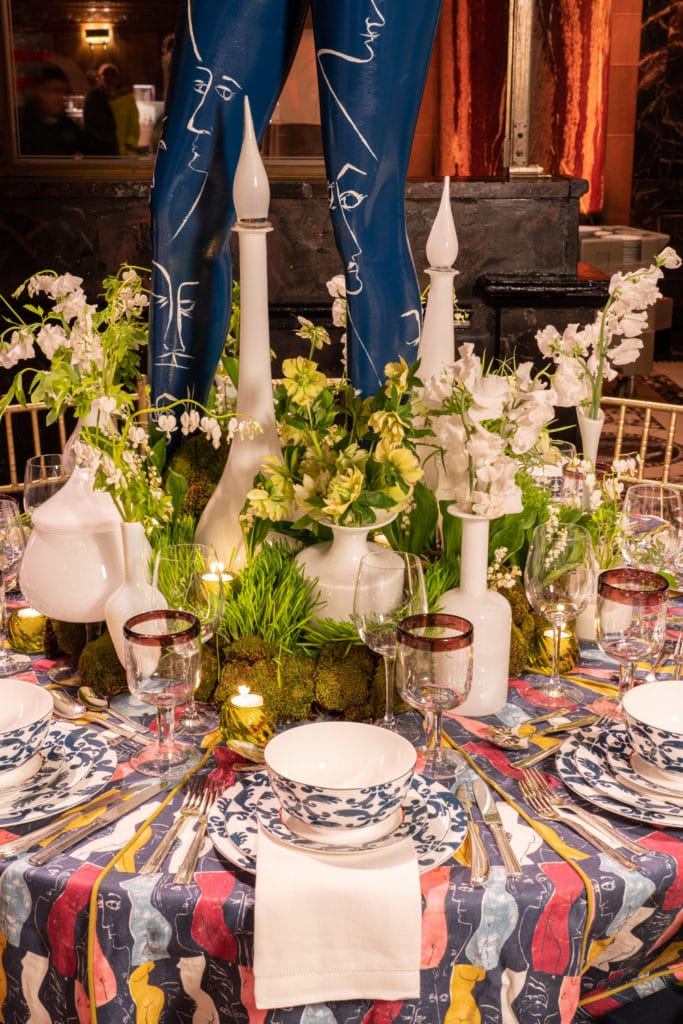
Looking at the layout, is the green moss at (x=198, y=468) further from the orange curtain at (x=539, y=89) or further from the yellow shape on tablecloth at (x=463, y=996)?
the orange curtain at (x=539, y=89)

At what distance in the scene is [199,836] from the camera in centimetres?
113

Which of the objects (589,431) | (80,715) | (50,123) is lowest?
(80,715)

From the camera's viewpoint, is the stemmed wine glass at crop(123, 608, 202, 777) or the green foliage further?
the green foliage

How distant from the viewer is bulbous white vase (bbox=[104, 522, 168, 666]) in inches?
55.3

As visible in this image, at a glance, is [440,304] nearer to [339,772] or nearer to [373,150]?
[373,150]

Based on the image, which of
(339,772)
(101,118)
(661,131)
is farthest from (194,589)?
(661,131)

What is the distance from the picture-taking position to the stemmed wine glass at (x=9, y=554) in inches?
62.1

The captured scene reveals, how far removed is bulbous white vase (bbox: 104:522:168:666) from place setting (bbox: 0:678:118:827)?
136mm

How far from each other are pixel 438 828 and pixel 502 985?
0.50 ft

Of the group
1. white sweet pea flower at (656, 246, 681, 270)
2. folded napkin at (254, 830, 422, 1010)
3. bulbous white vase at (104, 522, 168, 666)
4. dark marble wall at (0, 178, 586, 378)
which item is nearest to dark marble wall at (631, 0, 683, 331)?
dark marble wall at (0, 178, 586, 378)

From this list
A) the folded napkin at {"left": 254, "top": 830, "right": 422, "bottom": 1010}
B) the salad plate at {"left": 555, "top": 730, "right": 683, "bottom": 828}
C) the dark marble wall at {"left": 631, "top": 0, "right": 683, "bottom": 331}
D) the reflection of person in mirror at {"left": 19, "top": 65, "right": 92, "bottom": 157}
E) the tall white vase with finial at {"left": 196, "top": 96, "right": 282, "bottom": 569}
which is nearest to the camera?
the folded napkin at {"left": 254, "top": 830, "right": 422, "bottom": 1010}

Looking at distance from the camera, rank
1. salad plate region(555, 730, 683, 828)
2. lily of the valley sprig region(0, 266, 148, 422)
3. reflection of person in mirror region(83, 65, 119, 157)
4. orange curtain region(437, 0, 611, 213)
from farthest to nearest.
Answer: orange curtain region(437, 0, 611, 213) < reflection of person in mirror region(83, 65, 119, 157) < lily of the valley sprig region(0, 266, 148, 422) < salad plate region(555, 730, 683, 828)

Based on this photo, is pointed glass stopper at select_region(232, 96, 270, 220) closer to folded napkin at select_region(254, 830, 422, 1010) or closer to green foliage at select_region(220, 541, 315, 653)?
green foliage at select_region(220, 541, 315, 653)

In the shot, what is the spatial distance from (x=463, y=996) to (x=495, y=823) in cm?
17
